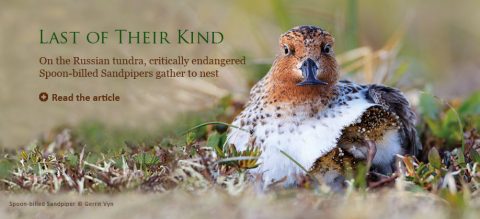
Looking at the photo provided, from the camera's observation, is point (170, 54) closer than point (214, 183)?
No

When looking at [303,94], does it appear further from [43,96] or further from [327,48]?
[43,96]

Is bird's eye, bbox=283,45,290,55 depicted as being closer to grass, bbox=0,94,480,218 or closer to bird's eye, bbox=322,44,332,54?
bird's eye, bbox=322,44,332,54

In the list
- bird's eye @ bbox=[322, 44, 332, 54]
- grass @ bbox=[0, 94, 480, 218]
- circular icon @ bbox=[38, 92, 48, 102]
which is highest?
bird's eye @ bbox=[322, 44, 332, 54]

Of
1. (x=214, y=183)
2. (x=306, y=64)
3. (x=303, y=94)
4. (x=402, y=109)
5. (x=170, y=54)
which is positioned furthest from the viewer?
(x=170, y=54)

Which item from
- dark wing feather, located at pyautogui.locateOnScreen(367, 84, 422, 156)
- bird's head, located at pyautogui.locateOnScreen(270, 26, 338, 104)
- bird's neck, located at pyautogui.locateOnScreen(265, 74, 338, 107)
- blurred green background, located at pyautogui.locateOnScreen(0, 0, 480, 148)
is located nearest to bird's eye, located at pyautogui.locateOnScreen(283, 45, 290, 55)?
bird's head, located at pyautogui.locateOnScreen(270, 26, 338, 104)

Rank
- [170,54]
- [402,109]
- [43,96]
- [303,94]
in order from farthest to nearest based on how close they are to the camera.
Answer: [170,54], [43,96], [402,109], [303,94]

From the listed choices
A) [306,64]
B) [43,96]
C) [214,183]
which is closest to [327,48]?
[306,64]
